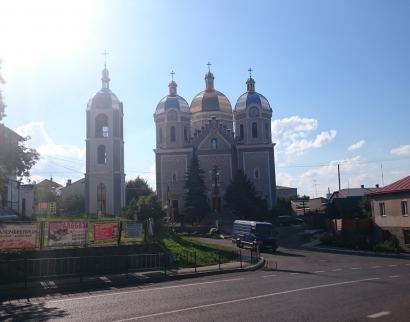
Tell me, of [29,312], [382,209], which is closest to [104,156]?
[382,209]

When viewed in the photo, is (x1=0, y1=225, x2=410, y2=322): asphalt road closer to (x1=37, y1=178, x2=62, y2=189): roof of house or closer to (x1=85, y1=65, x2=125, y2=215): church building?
(x1=85, y1=65, x2=125, y2=215): church building

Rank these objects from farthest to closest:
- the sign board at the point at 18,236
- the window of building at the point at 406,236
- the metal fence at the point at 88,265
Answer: the window of building at the point at 406,236 < the sign board at the point at 18,236 < the metal fence at the point at 88,265

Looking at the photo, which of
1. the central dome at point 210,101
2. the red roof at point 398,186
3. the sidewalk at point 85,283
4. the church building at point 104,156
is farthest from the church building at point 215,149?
the sidewalk at point 85,283

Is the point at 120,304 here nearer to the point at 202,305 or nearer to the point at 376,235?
the point at 202,305

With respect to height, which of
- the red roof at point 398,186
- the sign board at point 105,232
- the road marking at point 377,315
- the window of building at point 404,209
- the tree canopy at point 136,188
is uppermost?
the tree canopy at point 136,188

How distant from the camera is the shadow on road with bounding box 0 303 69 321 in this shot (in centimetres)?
1122

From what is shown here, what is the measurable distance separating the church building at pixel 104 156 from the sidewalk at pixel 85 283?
112ft

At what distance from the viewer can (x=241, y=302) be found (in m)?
12.5

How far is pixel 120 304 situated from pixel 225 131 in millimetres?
52562

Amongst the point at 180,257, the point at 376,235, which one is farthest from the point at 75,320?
the point at 376,235

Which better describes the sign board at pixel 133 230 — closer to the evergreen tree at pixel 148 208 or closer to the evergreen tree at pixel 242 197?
the evergreen tree at pixel 148 208

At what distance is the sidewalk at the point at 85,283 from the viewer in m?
15.1

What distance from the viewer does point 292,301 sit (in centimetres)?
1249

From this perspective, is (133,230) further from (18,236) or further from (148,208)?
(148,208)
